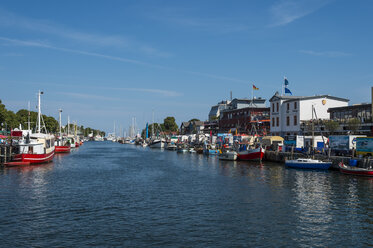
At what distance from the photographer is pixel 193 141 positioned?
172375mm

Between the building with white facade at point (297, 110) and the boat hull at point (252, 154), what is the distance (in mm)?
8687

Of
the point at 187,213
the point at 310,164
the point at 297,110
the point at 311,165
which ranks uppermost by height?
the point at 297,110

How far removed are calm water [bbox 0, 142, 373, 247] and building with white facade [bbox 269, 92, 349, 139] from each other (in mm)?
43955

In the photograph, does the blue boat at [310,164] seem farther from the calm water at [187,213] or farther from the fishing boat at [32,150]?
the fishing boat at [32,150]

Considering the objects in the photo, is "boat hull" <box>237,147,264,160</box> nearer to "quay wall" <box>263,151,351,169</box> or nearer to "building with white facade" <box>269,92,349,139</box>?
"quay wall" <box>263,151,351,169</box>

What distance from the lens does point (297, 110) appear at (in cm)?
9512

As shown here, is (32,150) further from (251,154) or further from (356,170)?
(356,170)

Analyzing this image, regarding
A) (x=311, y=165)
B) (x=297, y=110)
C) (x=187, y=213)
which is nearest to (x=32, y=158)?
(x=187, y=213)

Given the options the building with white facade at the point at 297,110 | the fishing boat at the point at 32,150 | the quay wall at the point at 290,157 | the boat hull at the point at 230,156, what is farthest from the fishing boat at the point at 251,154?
the fishing boat at the point at 32,150

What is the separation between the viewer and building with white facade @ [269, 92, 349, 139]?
94.3 meters

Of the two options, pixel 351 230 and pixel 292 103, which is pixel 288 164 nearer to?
pixel 292 103

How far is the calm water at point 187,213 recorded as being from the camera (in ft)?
80.9

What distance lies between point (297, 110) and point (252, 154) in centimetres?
1869

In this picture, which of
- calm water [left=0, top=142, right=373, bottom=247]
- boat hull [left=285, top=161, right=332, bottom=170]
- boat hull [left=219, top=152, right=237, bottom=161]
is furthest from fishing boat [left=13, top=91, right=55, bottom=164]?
boat hull [left=285, top=161, right=332, bottom=170]
